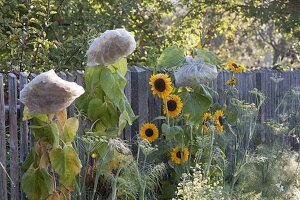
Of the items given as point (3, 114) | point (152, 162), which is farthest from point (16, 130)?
point (152, 162)

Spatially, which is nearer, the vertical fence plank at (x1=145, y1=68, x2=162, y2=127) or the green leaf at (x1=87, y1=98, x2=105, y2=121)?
the green leaf at (x1=87, y1=98, x2=105, y2=121)

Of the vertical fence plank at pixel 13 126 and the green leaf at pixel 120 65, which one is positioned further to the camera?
the green leaf at pixel 120 65

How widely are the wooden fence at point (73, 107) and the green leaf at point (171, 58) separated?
28 cm

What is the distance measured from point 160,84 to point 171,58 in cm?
39

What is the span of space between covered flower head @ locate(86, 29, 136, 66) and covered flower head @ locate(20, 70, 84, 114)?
19.7 inches

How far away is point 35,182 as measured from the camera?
4574 mm

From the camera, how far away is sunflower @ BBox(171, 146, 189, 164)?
18.6ft

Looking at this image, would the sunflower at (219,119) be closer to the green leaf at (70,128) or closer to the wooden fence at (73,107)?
the wooden fence at (73,107)

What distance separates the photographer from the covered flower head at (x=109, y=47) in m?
4.75

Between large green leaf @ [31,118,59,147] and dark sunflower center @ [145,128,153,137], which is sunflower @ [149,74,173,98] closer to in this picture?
dark sunflower center @ [145,128,153,137]

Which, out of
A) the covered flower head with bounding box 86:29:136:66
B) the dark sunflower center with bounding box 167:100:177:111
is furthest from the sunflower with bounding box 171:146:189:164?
the covered flower head with bounding box 86:29:136:66

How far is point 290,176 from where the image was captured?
6.87m

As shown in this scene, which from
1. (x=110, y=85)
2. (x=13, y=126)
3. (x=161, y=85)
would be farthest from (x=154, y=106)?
(x=13, y=126)

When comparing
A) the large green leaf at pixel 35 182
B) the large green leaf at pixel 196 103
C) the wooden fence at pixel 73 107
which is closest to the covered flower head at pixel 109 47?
the wooden fence at pixel 73 107
